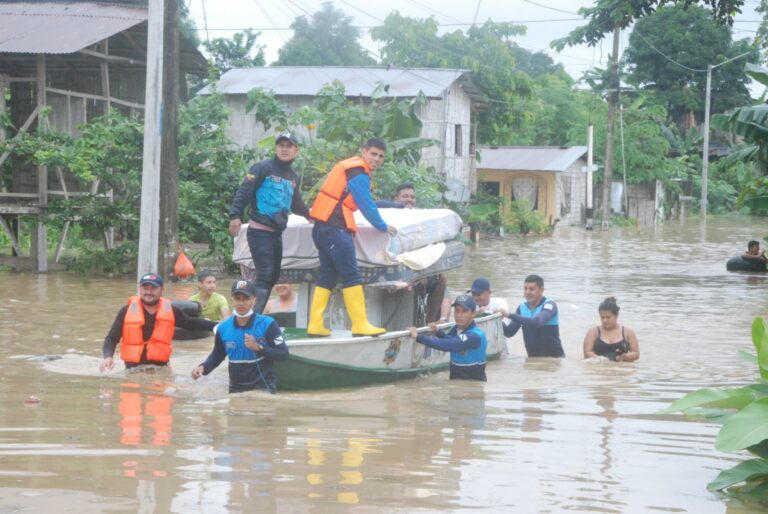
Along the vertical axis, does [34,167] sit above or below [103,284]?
above

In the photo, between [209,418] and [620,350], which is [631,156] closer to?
[620,350]

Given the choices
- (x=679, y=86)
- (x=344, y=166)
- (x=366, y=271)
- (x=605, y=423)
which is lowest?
(x=605, y=423)

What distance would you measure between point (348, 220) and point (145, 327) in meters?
2.13

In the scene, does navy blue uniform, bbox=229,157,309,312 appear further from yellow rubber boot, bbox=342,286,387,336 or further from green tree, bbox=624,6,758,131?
green tree, bbox=624,6,758,131

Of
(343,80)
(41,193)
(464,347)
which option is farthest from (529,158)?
(464,347)

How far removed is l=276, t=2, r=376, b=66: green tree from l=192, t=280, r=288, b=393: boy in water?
51406mm

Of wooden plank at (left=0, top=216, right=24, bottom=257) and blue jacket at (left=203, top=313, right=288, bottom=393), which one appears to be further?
wooden plank at (left=0, top=216, right=24, bottom=257)

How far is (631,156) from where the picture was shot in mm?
56688

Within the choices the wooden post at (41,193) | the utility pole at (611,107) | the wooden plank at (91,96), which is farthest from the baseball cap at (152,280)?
the utility pole at (611,107)

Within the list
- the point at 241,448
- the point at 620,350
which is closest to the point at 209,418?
the point at 241,448

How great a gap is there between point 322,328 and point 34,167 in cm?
1431

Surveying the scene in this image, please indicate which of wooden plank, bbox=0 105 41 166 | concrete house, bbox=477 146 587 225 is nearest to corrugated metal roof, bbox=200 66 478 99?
concrete house, bbox=477 146 587 225

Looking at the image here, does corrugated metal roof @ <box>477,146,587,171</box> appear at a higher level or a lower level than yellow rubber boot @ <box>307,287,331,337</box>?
higher

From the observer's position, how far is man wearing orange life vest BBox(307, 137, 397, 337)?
424 inches
